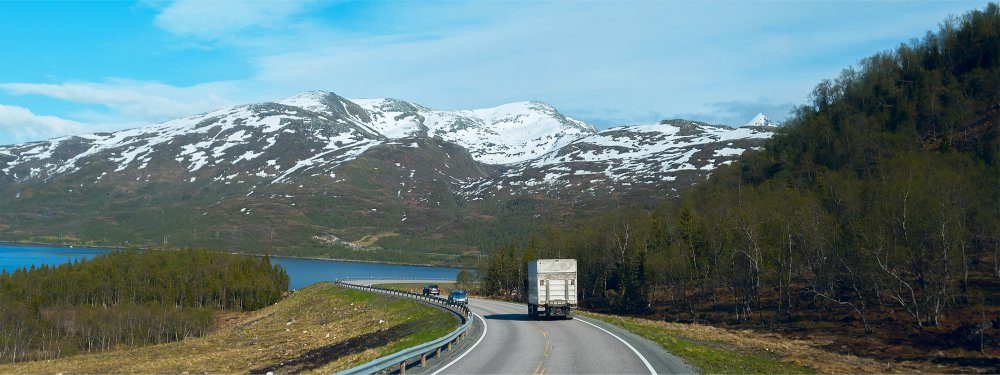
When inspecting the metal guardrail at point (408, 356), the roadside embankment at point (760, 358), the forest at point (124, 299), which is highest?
the metal guardrail at point (408, 356)

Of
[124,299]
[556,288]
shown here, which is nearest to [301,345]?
[556,288]

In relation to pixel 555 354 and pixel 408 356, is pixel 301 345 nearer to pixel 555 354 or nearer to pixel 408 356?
pixel 555 354

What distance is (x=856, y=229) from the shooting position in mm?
55406

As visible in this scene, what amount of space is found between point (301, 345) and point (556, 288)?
2052cm

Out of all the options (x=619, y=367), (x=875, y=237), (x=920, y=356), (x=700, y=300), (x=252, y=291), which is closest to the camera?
(x=619, y=367)

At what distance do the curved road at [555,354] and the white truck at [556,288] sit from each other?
617 cm

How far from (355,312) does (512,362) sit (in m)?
55.5

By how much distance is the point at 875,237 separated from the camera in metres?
51.9

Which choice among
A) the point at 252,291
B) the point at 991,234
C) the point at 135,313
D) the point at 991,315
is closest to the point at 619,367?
the point at 991,315

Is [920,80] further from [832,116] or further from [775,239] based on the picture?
[775,239]

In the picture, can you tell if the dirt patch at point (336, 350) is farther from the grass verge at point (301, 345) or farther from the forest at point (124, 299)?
the forest at point (124, 299)

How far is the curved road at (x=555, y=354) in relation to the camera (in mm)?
26094

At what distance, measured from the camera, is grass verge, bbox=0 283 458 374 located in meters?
44.8

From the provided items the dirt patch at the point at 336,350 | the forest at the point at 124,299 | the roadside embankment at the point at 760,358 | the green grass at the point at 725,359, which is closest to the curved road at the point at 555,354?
the green grass at the point at 725,359
